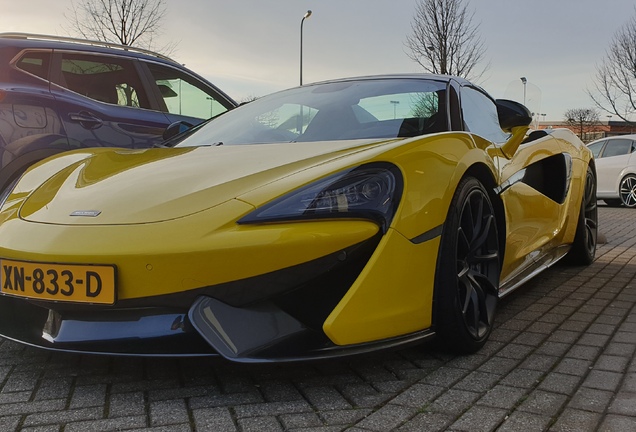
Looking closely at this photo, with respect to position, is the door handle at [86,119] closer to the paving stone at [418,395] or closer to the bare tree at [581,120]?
the paving stone at [418,395]

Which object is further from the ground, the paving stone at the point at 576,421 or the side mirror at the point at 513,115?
the side mirror at the point at 513,115

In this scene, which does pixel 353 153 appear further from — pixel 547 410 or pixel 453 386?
pixel 547 410

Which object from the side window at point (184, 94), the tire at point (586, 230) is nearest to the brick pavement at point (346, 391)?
the tire at point (586, 230)

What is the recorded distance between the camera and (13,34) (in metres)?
4.73

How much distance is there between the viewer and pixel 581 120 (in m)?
53.5

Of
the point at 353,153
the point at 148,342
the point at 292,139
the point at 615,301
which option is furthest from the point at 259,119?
the point at 615,301

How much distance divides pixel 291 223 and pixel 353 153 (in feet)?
1.53

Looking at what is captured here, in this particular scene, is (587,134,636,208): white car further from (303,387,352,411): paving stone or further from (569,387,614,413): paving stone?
(303,387,352,411): paving stone

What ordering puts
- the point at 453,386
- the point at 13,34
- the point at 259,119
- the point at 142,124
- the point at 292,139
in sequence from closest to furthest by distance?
the point at 453,386 → the point at 292,139 → the point at 259,119 → the point at 13,34 → the point at 142,124

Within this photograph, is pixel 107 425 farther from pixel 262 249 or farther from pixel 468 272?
pixel 468 272

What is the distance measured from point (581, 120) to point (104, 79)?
54.4 metres

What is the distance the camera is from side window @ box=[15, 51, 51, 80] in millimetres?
4590

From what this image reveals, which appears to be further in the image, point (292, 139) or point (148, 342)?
point (292, 139)

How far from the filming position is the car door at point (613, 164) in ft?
41.8
